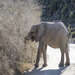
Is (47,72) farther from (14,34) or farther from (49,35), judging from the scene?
(14,34)

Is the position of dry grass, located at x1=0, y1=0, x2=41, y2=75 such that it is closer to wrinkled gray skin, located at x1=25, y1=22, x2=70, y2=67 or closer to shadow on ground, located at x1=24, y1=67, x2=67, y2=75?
shadow on ground, located at x1=24, y1=67, x2=67, y2=75

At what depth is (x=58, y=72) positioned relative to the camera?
1270cm

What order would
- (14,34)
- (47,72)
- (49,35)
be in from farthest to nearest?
(49,35) < (47,72) < (14,34)

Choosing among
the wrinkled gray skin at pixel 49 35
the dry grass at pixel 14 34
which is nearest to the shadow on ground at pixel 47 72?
the dry grass at pixel 14 34

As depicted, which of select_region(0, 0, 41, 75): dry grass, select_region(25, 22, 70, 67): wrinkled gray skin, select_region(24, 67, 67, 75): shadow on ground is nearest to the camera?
select_region(0, 0, 41, 75): dry grass

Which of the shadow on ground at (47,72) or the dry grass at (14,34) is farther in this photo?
the shadow on ground at (47,72)

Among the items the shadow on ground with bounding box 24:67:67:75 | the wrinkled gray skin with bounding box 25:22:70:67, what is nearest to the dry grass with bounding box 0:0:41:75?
the shadow on ground with bounding box 24:67:67:75

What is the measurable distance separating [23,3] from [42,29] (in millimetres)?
2763

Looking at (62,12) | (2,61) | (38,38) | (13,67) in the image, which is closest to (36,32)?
(38,38)

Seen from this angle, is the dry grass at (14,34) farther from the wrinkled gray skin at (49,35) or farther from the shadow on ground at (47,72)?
the wrinkled gray skin at (49,35)

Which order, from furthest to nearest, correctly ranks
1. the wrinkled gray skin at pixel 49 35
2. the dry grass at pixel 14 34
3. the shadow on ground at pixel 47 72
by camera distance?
the wrinkled gray skin at pixel 49 35, the shadow on ground at pixel 47 72, the dry grass at pixel 14 34

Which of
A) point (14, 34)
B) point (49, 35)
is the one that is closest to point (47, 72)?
point (49, 35)

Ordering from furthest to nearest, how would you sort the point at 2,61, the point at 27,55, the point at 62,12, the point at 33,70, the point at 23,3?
the point at 62,12 < the point at 23,3 < the point at 27,55 < the point at 33,70 < the point at 2,61

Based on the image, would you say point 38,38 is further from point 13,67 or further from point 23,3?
point 23,3
